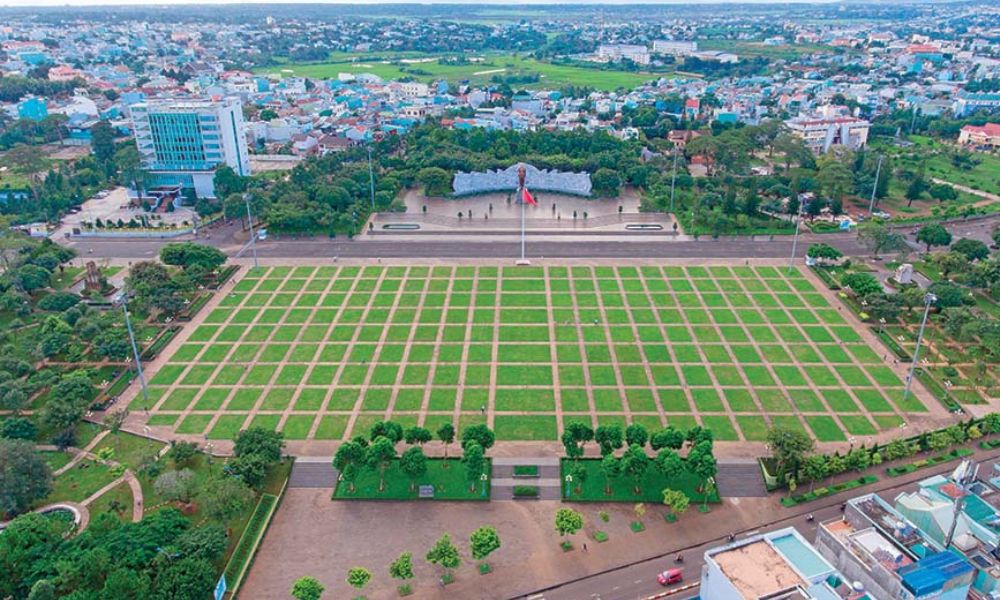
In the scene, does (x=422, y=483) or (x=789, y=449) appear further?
(x=422, y=483)

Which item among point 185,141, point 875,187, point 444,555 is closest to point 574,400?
point 444,555

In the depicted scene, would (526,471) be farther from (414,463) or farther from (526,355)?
(526,355)

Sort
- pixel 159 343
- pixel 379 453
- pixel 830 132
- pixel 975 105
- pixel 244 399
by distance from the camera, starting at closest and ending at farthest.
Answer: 1. pixel 379 453
2. pixel 244 399
3. pixel 159 343
4. pixel 830 132
5. pixel 975 105

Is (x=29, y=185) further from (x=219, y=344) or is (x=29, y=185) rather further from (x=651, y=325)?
(x=651, y=325)

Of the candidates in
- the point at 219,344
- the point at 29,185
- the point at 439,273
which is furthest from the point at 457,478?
the point at 29,185

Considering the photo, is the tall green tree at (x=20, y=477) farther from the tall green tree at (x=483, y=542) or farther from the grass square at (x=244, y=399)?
the tall green tree at (x=483, y=542)

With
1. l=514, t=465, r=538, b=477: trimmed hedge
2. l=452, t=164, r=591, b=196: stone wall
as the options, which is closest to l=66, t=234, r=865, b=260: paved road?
l=452, t=164, r=591, b=196: stone wall

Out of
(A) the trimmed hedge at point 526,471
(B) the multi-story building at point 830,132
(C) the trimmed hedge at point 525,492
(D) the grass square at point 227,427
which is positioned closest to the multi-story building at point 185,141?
(D) the grass square at point 227,427

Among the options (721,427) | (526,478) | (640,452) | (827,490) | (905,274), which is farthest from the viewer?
(905,274)
